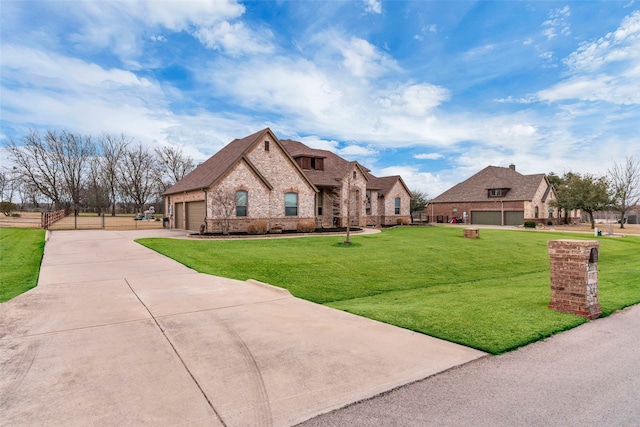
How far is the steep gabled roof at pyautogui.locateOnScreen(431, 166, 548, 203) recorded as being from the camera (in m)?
43.2

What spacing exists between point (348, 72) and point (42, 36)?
13.6 m

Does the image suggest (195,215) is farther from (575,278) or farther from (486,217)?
(486,217)

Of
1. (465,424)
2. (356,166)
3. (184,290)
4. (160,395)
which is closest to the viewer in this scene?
(465,424)

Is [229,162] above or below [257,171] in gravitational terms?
above

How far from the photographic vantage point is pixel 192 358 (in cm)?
426

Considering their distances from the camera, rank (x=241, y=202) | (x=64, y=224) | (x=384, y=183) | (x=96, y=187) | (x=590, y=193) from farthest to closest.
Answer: (x=96, y=187)
(x=590, y=193)
(x=384, y=183)
(x=64, y=224)
(x=241, y=202)

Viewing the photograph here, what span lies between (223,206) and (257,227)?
8.37 ft

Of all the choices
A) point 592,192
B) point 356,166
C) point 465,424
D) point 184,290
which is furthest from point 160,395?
point 592,192

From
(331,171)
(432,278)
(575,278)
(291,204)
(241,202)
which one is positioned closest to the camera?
(575,278)

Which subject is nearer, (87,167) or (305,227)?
→ (305,227)

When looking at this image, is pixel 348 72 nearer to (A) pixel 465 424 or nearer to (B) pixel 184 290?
(B) pixel 184 290

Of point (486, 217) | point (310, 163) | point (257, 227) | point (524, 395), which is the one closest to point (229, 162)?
point (257, 227)

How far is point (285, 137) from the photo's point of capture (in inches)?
1309

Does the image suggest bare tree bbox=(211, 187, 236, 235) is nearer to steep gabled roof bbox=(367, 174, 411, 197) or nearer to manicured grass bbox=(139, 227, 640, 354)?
manicured grass bbox=(139, 227, 640, 354)
